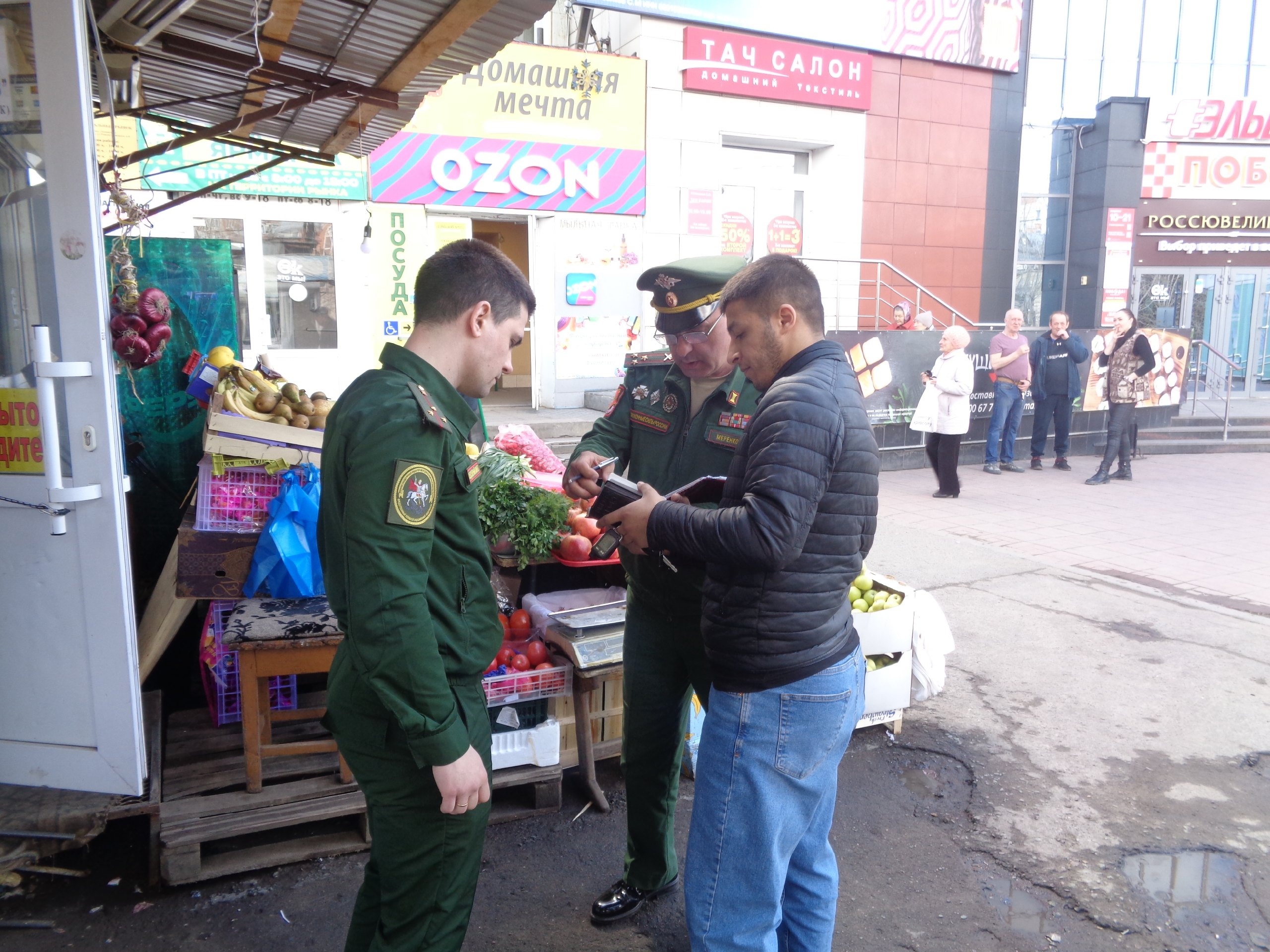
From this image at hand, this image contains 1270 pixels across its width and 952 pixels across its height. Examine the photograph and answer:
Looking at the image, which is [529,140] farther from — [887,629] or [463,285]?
[463,285]

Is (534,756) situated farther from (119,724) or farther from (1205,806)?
(1205,806)

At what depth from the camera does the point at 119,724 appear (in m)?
2.87

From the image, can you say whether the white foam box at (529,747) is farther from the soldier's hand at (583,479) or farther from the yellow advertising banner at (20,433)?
the yellow advertising banner at (20,433)

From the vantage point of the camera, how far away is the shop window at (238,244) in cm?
1023

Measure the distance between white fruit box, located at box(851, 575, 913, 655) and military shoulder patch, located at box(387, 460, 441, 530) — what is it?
280 centimetres

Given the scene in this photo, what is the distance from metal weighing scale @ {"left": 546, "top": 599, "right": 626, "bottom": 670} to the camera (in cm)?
352

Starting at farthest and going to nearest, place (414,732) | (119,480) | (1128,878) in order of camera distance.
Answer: (1128,878) → (119,480) → (414,732)

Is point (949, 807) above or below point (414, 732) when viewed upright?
below

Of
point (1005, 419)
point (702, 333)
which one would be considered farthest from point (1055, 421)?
point (702, 333)

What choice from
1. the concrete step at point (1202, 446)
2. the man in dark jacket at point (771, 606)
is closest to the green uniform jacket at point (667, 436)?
the man in dark jacket at point (771, 606)

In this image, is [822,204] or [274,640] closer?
[274,640]

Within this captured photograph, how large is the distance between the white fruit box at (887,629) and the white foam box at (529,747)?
5.00 ft

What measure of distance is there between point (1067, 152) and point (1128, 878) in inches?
742

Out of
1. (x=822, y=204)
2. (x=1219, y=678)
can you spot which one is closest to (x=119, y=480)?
(x=1219, y=678)
